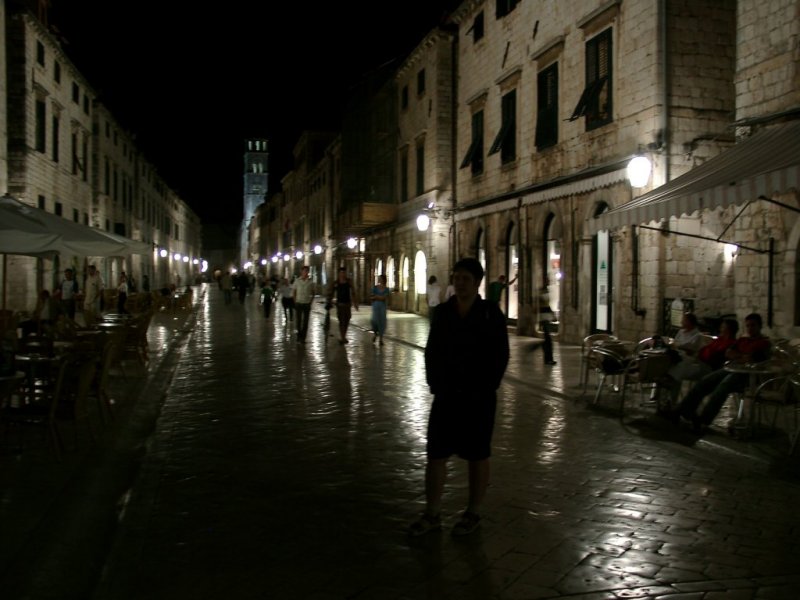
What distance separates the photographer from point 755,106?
11.7m

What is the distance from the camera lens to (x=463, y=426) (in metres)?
4.70

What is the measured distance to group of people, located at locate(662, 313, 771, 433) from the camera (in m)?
8.01

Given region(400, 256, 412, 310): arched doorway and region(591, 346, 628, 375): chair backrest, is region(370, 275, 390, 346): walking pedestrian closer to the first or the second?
region(591, 346, 628, 375): chair backrest

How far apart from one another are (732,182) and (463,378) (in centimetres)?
482

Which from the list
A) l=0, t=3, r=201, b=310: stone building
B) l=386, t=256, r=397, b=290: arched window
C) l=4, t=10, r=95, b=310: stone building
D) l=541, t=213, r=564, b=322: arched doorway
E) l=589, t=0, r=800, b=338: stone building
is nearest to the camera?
l=589, t=0, r=800, b=338: stone building

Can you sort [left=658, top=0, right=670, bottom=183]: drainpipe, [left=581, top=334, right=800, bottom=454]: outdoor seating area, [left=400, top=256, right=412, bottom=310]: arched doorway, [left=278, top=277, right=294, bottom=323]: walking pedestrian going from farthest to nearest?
1. [left=400, top=256, right=412, bottom=310]: arched doorway
2. [left=278, top=277, right=294, bottom=323]: walking pedestrian
3. [left=658, top=0, right=670, bottom=183]: drainpipe
4. [left=581, top=334, right=800, bottom=454]: outdoor seating area

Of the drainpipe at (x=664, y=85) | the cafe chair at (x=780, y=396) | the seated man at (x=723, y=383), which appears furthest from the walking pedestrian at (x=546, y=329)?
the cafe chair at (x=780, y=396)

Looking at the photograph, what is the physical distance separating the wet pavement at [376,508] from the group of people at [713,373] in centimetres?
29

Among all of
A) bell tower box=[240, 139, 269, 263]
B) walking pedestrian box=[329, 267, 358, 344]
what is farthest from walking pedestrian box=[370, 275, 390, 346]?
bell tower box=[240, 139, 269, 263]

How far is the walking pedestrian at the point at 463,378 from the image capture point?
184 inches

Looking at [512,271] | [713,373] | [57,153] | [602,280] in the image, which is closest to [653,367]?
[713,373]

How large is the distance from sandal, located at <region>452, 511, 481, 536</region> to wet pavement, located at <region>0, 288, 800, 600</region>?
0.06 metres

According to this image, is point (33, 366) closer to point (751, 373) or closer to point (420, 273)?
point (751, 373)

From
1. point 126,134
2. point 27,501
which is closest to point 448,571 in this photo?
point 27,501
